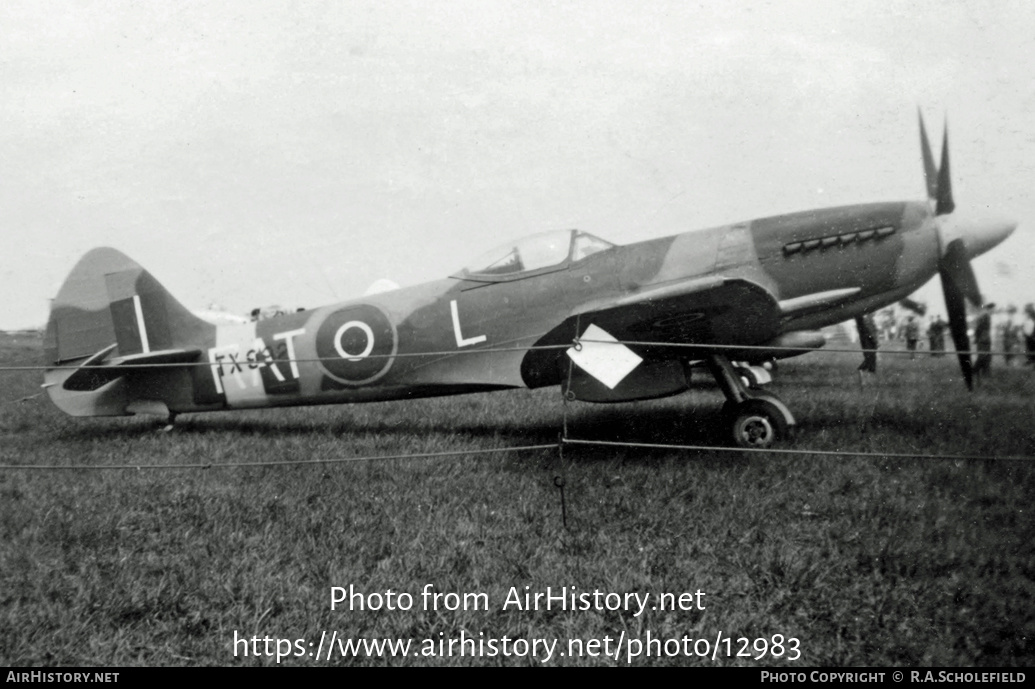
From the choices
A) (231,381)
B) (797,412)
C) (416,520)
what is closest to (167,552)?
(416,520)

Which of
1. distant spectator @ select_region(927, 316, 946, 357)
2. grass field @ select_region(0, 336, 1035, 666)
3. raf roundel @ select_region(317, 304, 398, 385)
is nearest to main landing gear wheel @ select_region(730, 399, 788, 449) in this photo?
grass field @ select_region(0, 336, 1035, 666)

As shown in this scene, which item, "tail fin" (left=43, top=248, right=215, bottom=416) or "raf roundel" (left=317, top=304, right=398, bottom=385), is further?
"tail fin" (left=43, top=248, right=215, bottom=416)

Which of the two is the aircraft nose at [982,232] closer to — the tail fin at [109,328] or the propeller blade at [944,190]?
the propeller blade at [944,190]

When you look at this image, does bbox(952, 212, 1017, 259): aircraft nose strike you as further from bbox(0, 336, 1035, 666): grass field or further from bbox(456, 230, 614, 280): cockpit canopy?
bbox(456, 230, 614, 280): cockpit canopy

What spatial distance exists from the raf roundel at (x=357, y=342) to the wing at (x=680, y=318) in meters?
1.27

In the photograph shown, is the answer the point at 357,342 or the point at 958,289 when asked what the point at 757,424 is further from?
the point at 357,342

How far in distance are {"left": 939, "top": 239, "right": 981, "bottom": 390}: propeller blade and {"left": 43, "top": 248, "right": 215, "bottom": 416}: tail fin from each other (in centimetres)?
611

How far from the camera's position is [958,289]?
444 centimetres

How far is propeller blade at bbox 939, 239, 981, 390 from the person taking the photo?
4414 mm

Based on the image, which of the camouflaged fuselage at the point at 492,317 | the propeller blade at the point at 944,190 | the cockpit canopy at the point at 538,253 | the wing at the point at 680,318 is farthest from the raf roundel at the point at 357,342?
the propeller blade at the point at 944,190

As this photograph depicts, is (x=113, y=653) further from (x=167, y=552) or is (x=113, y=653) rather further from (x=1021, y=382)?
(x=1021, y=382)

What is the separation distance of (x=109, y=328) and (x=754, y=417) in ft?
18.5

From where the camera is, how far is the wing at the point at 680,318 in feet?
13.2
